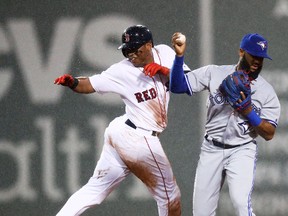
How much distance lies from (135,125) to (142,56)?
1.68ft

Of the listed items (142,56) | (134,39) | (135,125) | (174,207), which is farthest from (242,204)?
(134,39)

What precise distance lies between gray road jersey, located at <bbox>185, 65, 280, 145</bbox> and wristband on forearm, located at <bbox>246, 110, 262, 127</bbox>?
12 centimetres

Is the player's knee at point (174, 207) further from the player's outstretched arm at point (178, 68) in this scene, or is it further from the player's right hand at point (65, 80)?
the player's right hand at point (65, 80)

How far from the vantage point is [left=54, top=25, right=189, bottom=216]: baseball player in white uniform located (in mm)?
5461

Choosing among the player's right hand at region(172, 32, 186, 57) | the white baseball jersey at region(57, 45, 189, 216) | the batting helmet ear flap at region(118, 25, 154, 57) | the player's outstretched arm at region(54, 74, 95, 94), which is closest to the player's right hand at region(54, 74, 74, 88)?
the player's outstretched arm at region(54, 74, 95, 94)

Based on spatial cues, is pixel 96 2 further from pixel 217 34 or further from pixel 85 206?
pixel 85 206

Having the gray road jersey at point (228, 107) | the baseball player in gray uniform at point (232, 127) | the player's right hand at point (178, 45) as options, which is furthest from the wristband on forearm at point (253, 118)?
the player's right hand at point (178, 45)

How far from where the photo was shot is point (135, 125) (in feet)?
18.4

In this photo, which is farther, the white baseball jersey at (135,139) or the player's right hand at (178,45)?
the white baseball jersey at (135,139)

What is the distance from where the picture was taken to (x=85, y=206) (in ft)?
18.2

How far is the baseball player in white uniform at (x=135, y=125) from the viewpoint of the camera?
546cm

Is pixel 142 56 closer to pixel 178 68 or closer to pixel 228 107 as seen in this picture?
pixel 178 68

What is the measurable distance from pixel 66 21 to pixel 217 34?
1.33m

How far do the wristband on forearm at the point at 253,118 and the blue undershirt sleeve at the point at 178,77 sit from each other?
1.55 ft
